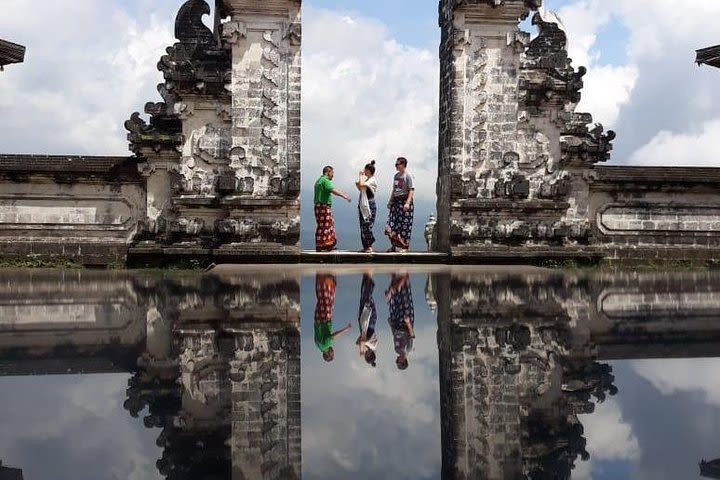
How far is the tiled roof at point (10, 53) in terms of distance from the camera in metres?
Answer: 13.3

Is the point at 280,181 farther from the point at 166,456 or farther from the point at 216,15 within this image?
the point at 166,456

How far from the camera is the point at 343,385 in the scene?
4637 millimetres

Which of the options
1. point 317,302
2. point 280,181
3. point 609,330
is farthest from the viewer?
point 280,181

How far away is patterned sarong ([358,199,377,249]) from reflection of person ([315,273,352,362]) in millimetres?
3421

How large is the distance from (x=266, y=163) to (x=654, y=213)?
23.1 feet

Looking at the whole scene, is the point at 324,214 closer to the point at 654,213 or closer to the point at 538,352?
the point at 654,213

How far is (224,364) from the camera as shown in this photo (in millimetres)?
5121

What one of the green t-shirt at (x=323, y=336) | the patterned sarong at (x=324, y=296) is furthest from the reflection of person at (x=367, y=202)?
the green t-shirt at (x=323, y=336)

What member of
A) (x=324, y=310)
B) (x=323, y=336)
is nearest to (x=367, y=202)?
→ (x=324, y=310)

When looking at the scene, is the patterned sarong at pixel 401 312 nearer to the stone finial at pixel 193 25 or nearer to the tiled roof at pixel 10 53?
the stone finial at pixel 193 25

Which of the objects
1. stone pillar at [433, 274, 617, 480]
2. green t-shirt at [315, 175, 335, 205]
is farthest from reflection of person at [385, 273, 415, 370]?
green t-shirt at [315, 175, 335, 205]

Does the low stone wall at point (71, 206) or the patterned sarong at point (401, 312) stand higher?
the low stone wall at point (71, 206)

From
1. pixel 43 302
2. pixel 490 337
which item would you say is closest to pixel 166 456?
pixel 490 337

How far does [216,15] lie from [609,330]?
1085 centimetres
